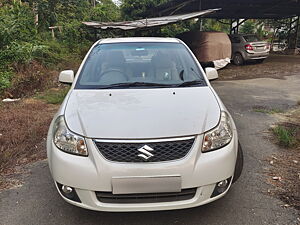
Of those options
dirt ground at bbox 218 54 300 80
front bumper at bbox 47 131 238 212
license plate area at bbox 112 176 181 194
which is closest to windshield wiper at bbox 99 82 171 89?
front bumper at bbox 47 131 238 212

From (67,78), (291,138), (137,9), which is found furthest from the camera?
(137,9)

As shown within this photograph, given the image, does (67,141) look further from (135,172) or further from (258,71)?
(258,71)

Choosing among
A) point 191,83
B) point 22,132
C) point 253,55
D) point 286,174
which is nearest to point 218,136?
point 191,83

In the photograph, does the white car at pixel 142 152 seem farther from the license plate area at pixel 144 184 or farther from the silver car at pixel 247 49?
the silver car at pixel 247 49

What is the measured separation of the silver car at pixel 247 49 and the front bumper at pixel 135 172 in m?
11.5

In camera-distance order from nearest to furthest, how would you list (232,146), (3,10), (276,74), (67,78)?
(232,146) < (67,78) < (3,10) < (276,74)

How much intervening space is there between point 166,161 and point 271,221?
113 centimetres

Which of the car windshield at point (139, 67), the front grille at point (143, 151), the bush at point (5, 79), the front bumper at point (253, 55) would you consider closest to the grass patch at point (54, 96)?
the bush at point (5, 79)

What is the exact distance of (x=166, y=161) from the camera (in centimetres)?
206

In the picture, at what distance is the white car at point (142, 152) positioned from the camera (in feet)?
6.66

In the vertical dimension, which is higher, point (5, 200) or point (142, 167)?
point (142, 167)

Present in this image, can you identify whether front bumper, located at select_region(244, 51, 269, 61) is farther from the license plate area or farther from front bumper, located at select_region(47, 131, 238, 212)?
the license plate area

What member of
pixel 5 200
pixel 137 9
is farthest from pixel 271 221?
pixel 137 9

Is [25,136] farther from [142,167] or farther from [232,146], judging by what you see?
[232,146]
